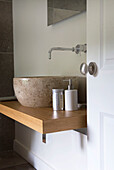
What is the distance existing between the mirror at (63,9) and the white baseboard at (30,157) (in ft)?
3.97

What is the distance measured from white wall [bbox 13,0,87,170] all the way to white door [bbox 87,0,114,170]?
14.7 inches

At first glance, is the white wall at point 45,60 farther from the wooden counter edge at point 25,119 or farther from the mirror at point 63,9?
the wooden counter edge at point 25,119

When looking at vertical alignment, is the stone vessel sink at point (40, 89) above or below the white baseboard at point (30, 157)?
above

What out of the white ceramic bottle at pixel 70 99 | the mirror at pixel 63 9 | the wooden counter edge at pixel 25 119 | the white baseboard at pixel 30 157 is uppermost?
the mirror at pixel 63 9

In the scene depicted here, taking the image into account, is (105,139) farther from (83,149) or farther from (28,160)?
(28,160)

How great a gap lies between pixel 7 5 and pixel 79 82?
1498 mm

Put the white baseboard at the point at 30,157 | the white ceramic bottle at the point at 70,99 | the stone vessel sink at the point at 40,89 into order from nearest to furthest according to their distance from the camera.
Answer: the white ceramic bottle at the point at 70,99, the stone vessel sink at the point at 40,89, the white baseboard at the point at 30,157

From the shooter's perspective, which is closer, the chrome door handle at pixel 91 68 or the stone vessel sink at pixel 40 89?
the chrome door handle at pixel 91 68

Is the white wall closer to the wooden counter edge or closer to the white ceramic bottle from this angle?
the white ceramic bottle

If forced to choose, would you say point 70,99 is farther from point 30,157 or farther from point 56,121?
point 30,157

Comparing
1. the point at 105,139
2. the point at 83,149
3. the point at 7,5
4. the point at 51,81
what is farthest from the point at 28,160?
the point at 7,5

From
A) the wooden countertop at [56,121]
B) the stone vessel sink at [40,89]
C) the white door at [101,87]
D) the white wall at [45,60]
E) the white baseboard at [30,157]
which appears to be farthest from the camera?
the white baseboard at [30,157]

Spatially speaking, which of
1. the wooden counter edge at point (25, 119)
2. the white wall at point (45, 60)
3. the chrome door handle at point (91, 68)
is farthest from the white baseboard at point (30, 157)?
the chrome door handle at point (91, 68)

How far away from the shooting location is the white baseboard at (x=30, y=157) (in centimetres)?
204
